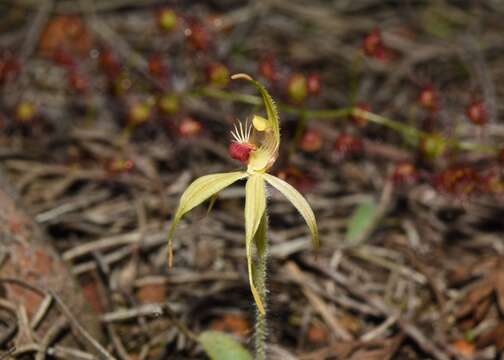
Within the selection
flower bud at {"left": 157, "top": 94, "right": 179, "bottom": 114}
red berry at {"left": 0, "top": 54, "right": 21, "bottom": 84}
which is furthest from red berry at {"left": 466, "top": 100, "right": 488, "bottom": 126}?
red berry at {"left": 0, "top": 54, "right": 21, "bottom": 84}

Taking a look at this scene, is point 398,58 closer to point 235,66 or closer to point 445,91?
point 445,91

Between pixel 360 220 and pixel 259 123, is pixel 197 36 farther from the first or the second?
pixel 259 123

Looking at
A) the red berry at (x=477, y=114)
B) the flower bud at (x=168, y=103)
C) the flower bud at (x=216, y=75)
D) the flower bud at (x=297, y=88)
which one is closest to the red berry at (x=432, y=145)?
the red berry at (x=477, y=114)

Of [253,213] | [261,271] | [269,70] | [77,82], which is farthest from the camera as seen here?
[77,82]

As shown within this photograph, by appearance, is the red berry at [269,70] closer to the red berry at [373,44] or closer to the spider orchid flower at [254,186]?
the red berry at [373,44]

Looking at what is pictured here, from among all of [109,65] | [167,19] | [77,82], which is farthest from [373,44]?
[77,82]

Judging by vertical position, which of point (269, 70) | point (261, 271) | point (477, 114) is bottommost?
point (261, 271)

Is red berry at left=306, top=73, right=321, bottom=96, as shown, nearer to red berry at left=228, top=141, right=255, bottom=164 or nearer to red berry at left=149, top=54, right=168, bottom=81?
red berry at left=149, top=54, right=168, bottom=81
